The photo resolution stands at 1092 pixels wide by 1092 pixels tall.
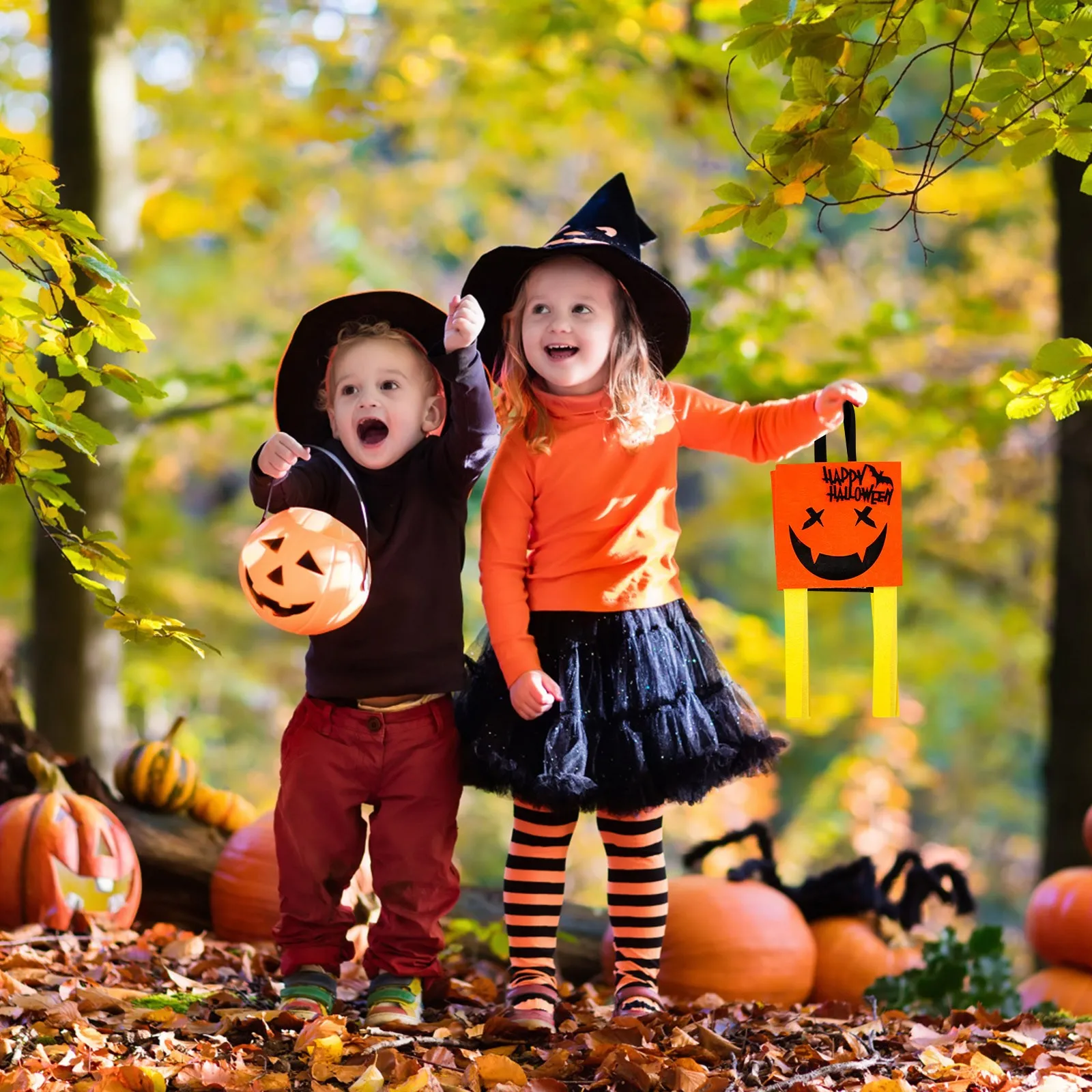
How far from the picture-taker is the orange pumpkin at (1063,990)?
3631 millimetres

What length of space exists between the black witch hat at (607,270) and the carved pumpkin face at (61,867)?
173cm

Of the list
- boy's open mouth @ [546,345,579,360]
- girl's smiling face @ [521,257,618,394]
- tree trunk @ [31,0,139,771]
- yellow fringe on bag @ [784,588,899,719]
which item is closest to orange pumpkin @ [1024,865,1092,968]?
yellow fringe on bag @ [784,588,899,719]

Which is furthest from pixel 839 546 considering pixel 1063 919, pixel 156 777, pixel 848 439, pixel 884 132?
pixel 156 777

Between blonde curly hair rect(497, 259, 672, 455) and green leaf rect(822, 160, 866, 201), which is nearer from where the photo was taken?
green leaf rect(822, 160, 866, 201)

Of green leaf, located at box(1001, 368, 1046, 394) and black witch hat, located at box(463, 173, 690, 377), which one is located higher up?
black witch hat, located at box(463, 173, 690, 377)

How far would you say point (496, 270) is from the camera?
10.0 ft

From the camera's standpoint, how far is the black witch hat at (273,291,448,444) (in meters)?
2.99

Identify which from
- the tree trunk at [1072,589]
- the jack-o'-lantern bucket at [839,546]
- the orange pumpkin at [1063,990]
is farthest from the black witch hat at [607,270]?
the tree trunk at [1072,589]

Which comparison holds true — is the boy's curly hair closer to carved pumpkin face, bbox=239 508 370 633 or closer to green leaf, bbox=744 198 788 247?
carved pumpkin face, bbox=239 508 370 633

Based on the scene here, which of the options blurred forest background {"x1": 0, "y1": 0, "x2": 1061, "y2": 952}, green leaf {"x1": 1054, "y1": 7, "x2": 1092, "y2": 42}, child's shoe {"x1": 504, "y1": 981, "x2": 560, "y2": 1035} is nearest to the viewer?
green leaf {"x1": 1054, "y1": 7, "x2": 1092, "y2": 42}

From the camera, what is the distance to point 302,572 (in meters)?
2.63

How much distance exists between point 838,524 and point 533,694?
793mm

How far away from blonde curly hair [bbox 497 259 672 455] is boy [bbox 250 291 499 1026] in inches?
6.1

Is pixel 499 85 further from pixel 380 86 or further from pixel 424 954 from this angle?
pixel 424 954
